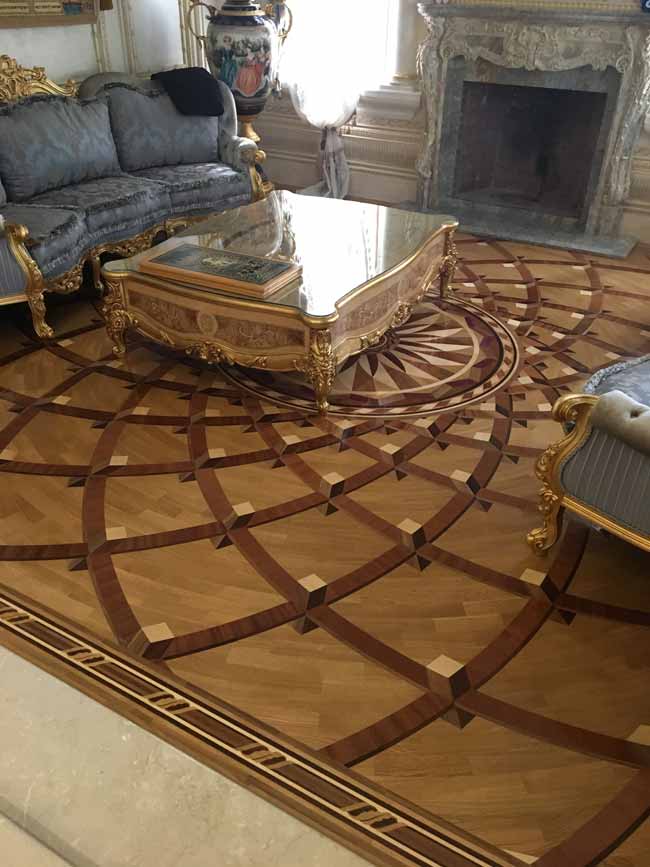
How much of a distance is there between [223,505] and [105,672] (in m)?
0.54

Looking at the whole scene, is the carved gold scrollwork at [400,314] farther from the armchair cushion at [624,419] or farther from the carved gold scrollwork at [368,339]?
the armchair cushion at [624,419]

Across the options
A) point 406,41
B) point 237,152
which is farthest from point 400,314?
point 406,41

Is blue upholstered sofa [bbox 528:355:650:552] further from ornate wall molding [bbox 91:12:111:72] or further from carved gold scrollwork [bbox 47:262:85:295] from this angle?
ornate wall molding [bbox 91:12:111:72]

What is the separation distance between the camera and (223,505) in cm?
181

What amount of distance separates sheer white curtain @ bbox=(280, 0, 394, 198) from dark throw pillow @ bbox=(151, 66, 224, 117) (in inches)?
28.9

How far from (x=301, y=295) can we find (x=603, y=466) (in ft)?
3.37

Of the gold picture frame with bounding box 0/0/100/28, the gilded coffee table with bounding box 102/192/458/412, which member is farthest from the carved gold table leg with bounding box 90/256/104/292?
the gold picture frame with bounding box 0/0/100/28

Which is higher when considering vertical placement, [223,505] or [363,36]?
[363,36]

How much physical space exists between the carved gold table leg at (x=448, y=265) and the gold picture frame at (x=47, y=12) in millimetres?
2144

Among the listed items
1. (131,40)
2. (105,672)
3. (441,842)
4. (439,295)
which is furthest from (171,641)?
(131,40)

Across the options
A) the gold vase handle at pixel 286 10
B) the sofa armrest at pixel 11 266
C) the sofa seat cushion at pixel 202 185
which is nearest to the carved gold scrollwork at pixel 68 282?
the sofa armrest at pixel 11 266

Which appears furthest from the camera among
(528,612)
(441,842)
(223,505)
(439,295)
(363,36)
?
(363,36)

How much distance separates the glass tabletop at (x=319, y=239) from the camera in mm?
2174

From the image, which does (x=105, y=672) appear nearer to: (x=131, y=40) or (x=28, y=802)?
(x=28, y=802)
